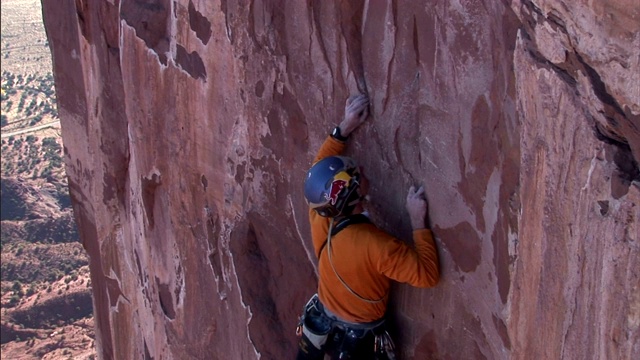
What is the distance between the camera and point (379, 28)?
414cm

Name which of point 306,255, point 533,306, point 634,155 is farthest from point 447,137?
point 306,255

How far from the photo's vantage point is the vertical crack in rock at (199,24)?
5.41 m

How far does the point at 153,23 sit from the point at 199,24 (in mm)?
671

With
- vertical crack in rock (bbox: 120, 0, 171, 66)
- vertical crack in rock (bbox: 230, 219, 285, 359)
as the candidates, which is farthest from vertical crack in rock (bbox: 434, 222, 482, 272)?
vertical crack in rock (bbox: 120, 0, 171, 66)

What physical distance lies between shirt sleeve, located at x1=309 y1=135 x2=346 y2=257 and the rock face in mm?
113

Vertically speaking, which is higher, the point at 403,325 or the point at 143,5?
the point at 143,5

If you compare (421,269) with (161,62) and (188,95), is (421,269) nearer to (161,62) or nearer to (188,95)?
(188,95)

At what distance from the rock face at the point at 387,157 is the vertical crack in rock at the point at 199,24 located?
16 mm

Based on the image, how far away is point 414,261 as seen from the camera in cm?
386

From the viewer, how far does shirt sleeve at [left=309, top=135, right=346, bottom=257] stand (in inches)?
170

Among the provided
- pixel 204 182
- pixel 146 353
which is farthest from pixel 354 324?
pixel 146 353

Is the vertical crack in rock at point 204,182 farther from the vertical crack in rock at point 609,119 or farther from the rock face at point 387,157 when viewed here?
the vertical crack in rock at point 609,119

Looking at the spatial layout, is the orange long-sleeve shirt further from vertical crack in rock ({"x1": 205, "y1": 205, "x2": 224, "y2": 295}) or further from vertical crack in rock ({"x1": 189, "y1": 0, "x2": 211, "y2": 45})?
vertical crack in rock ({"x1": 205, "y1": 205, "x2": 224, "y2": 295})

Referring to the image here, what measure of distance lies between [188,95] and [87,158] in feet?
9.53
